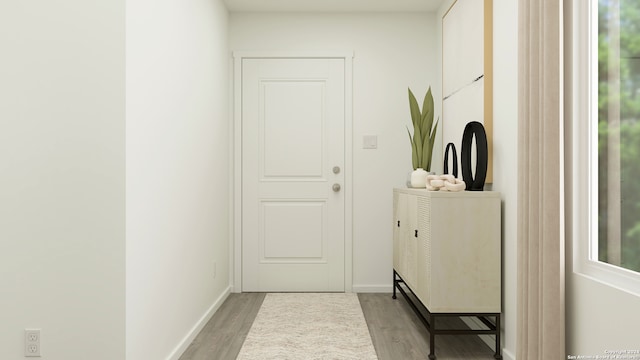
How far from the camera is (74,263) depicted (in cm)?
183

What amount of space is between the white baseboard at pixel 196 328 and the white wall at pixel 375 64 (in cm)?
136

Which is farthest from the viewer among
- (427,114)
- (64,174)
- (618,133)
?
(427,114)

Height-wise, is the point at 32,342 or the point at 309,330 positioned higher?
the point at 32,342

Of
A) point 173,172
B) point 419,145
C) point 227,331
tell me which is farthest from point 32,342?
point 419,145

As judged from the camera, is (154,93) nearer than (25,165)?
No

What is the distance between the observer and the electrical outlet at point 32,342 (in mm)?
1854

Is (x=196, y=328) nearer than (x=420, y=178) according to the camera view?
Yes

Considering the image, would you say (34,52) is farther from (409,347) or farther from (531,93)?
(409,347)

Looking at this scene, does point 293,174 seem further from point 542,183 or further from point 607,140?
point 607,140

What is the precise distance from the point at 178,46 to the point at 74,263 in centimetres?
133

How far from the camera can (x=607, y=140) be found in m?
1.79

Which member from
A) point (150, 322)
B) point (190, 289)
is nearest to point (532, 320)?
point (150, 322)

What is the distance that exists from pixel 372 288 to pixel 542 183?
7.74 ft

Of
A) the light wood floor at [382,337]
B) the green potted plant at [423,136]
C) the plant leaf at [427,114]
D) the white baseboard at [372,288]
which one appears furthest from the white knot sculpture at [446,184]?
the white baseboard at [372,288]
